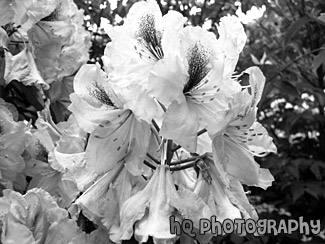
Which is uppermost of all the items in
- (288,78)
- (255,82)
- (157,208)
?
(255,82)

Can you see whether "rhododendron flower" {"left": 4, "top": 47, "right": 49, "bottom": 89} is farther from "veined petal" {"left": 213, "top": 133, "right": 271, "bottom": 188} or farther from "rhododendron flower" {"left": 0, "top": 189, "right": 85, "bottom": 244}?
"veined petal" {"left": 213, "top": 133, "right": 271, "bottom": 188}

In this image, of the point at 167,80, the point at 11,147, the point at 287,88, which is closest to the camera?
the point at 167,80

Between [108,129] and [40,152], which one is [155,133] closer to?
[108,129]

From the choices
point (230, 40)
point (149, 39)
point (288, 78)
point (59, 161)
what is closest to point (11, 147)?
point (59, 161)

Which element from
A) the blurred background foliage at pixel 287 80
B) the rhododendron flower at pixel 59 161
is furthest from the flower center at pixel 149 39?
the blurred background foliage at pixel 287 80

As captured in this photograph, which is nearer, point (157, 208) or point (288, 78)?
point (157, 208)

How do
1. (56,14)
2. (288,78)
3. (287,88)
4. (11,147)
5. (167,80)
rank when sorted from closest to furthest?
(167,80) → (11,147) → (56,14) → (287,88) → (288,78)

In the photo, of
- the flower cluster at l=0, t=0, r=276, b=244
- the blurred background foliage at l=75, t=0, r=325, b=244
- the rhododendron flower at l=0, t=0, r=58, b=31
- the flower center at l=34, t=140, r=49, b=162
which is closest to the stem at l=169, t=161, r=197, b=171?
the flower cluster at l=0, t=0, r=276, b=244
